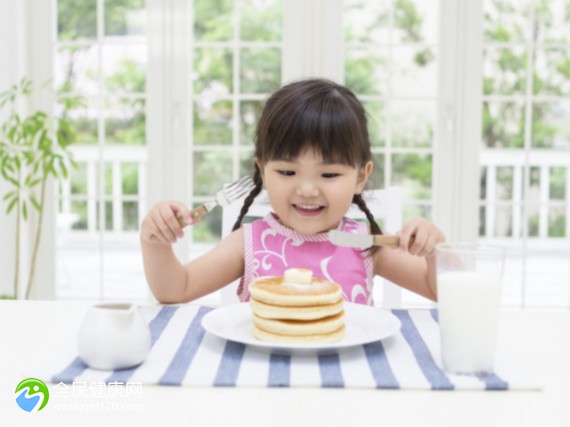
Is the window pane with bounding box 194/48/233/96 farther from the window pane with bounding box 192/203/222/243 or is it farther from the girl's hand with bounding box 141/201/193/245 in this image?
the girl's hand with bounding box 141/201/193/245

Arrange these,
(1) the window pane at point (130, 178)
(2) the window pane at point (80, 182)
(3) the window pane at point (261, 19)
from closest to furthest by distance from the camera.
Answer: (3) the window pane at point (261, 19), (1) the window pane at point (130, 178), (2) the window pane at point (80, 182)

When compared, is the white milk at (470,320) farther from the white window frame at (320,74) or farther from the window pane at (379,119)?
the window pane at (379,119)

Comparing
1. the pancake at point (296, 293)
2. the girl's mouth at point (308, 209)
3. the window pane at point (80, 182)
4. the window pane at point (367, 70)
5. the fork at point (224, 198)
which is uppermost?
the window pane at point (367, 70)

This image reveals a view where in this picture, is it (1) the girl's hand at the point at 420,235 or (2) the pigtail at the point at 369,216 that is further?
(2) the pigtail at the point at 369,216

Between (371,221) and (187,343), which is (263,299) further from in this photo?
(371,221)

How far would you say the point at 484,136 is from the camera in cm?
432

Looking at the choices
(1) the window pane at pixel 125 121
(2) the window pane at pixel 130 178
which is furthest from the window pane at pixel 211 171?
(2) the window pane at pixel 130 178

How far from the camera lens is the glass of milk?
3.04 feet

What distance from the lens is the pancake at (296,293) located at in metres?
0.98

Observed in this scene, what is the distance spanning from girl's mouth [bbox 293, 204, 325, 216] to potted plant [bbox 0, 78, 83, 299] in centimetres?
194

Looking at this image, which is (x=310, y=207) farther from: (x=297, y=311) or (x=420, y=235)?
(x=297, y=311)

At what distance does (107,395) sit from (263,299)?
9.6 inches

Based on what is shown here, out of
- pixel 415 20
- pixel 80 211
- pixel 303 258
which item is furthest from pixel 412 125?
pixel 80 211

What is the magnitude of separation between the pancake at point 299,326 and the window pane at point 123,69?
127 inches
